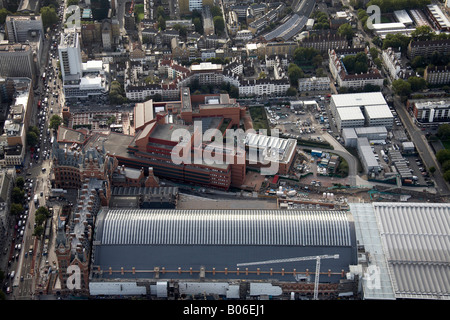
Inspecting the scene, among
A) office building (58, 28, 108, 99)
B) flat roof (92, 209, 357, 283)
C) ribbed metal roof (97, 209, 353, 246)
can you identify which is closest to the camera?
flat roof (92, 209, 357, 283)

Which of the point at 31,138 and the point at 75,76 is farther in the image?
the point at 75,76

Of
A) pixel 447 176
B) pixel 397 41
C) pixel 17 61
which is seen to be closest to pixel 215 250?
pixel 447 176

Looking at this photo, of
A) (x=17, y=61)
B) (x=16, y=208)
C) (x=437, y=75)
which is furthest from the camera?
(x=437, y=75)

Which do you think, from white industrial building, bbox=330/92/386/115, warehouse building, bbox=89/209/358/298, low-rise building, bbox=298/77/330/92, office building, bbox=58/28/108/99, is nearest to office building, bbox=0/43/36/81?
office building, bbox=58/28/108/99

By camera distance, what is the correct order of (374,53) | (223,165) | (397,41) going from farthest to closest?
1. (397,41)
2. (374,53)
3. (223,165)

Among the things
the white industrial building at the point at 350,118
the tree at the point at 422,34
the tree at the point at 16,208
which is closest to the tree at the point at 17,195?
the tree at the point at 16,208

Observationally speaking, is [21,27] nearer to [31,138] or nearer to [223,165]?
[31,138]

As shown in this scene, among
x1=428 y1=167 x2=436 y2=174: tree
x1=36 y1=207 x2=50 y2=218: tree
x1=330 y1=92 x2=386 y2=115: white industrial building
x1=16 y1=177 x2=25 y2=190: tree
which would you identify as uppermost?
x1=330 y1=92 x2=386 y2=115: white industrial building

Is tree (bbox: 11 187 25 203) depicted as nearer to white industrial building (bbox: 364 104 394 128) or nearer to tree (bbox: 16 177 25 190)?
tree (bbox: 16 177 25 190)
